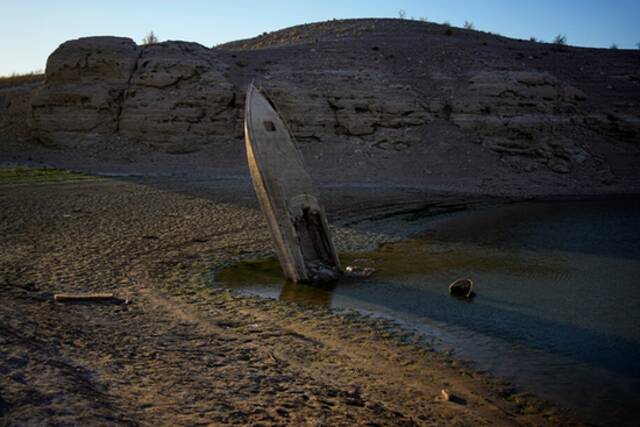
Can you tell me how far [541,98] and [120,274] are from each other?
21.8 m

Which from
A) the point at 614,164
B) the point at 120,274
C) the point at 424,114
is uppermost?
the point at 424,114

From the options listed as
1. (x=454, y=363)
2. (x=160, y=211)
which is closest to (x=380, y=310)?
(x=454, y=363)

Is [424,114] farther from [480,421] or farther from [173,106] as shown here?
[480,421]

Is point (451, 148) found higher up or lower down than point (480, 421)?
higher up

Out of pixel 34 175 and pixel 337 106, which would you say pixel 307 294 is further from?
pixel 337 106

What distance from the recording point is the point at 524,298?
840 cm

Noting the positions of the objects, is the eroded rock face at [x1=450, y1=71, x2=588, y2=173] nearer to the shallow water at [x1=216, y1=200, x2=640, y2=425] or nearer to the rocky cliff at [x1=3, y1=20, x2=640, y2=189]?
the rocky cliff at [x1=3, y1=20, x2=640, y2=189]

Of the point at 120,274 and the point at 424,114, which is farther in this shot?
the point at 424,114

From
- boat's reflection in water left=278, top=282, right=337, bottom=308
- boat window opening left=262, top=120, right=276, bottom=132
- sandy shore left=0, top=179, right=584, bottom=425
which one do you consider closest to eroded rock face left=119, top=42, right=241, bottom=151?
sandy shore left=0, top=179, right=584, bottom=425

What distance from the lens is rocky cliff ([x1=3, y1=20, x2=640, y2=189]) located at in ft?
77.8

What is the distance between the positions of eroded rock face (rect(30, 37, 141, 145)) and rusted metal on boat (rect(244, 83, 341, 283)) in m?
15.4

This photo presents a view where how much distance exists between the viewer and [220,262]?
10.1 meters

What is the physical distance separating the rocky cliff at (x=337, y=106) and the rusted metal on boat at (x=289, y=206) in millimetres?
12549

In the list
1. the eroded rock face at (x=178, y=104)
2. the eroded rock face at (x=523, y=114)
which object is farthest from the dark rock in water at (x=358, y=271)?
the eroded rock face at (x=523, y=114)
